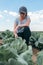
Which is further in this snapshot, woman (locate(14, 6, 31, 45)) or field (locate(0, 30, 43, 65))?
woman (locate(14, 6, 31, 45))

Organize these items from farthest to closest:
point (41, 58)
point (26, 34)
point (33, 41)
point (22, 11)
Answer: point (33, 41), point (26, 34), point (22, 11), point (41, 58)

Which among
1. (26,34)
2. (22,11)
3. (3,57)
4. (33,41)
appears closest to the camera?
(3,57)

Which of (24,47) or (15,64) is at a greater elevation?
(15,64)

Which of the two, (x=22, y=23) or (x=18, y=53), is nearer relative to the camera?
(x=18, y=53)

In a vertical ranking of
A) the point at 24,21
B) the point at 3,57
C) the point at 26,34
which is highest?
the point at 3,57

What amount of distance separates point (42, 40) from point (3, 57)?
5.24 metres

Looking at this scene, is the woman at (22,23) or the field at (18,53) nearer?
the field at (18,53)

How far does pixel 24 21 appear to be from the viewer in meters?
5.62

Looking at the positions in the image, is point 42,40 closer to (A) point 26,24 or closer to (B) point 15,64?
(A) point 26,24

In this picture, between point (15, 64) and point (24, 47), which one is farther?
point (24, 47)

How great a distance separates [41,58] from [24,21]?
324 cm

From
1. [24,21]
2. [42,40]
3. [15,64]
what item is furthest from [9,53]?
[42,40]

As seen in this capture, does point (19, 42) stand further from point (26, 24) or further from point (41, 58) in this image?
point (41, 58)

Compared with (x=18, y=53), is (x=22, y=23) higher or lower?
higher
